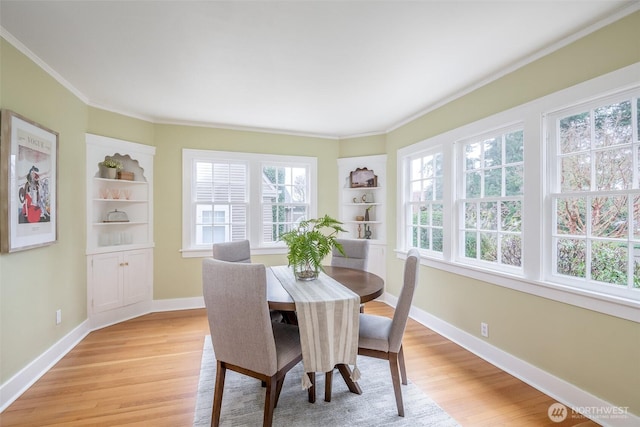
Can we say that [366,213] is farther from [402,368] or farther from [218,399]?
[218,399]

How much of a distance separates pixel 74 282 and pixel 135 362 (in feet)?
3.64

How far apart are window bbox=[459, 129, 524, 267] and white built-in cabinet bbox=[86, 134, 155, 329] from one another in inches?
147

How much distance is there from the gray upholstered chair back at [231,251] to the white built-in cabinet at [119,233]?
1.48 metres

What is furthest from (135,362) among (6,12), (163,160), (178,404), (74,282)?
(6,12)

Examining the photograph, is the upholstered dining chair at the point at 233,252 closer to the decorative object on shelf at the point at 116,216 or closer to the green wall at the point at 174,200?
the green wall at the point at 174,200

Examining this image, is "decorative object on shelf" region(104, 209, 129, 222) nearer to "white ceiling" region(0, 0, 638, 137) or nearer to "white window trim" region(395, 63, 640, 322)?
"white ceiling" region(0, 0, 638, 137)

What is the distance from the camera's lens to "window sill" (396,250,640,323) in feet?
5.66

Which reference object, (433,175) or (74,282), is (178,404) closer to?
(74,282)

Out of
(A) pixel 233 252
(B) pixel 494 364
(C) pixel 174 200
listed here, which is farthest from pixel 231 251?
(B) pixel 494 364

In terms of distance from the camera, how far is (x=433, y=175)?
346cm

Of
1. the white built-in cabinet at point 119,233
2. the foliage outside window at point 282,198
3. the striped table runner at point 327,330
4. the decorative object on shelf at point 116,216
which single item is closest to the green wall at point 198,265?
the white built-in cabinet at point 119,233

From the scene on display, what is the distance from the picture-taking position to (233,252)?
2947 mm

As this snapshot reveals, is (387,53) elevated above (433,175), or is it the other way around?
(387,53)

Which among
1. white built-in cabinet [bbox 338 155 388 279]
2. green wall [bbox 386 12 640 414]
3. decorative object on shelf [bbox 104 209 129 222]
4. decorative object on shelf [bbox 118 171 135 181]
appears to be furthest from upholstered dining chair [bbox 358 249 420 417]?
decorative object on shelf [bbox 118 171 135 181]
